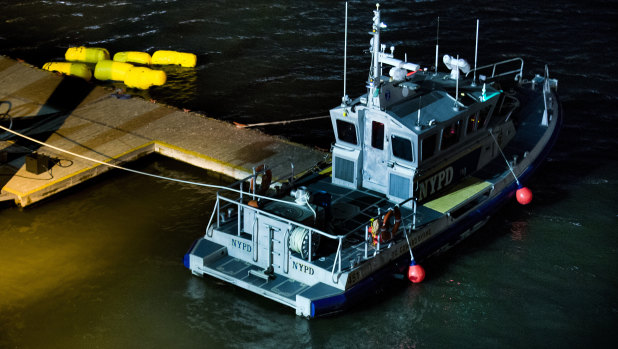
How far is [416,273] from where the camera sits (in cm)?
1697

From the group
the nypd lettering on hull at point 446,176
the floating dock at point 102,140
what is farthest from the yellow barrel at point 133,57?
the nypd lettering on hull at point 446,176

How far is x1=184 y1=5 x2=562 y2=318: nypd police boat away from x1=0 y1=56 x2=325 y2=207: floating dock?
2306mm

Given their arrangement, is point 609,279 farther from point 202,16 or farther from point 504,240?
point 202,16

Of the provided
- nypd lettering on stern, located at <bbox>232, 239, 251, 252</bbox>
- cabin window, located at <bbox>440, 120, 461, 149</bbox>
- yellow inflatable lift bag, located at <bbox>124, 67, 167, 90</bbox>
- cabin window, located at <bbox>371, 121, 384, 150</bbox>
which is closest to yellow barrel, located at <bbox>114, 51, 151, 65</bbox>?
yellow inflatable lift bag, located at <bbox>124, 67, 167, 90</bbox>

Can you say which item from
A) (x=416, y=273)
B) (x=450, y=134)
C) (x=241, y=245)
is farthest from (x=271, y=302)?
(x=450, y=134)

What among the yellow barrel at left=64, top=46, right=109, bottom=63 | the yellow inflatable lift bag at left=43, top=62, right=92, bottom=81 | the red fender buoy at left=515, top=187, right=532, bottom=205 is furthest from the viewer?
the yellow barrel at left=64, top=46, right=109, bottom=63

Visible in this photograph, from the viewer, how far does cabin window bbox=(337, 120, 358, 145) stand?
59.7 ft

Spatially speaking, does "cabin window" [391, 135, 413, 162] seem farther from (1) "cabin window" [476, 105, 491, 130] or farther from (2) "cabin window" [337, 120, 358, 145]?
(1) "cabin window" [476, 105, 491, 130]

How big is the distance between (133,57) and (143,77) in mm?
2491

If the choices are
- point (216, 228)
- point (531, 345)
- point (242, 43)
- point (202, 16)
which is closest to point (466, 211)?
point (531, 345)

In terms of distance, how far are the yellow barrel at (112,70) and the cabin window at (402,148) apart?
14361 millimetres

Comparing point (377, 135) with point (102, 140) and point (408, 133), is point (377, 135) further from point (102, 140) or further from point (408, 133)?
point (102, 140)

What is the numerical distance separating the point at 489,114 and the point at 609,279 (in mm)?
4711

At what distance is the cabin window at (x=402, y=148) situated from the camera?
57.8 ft
